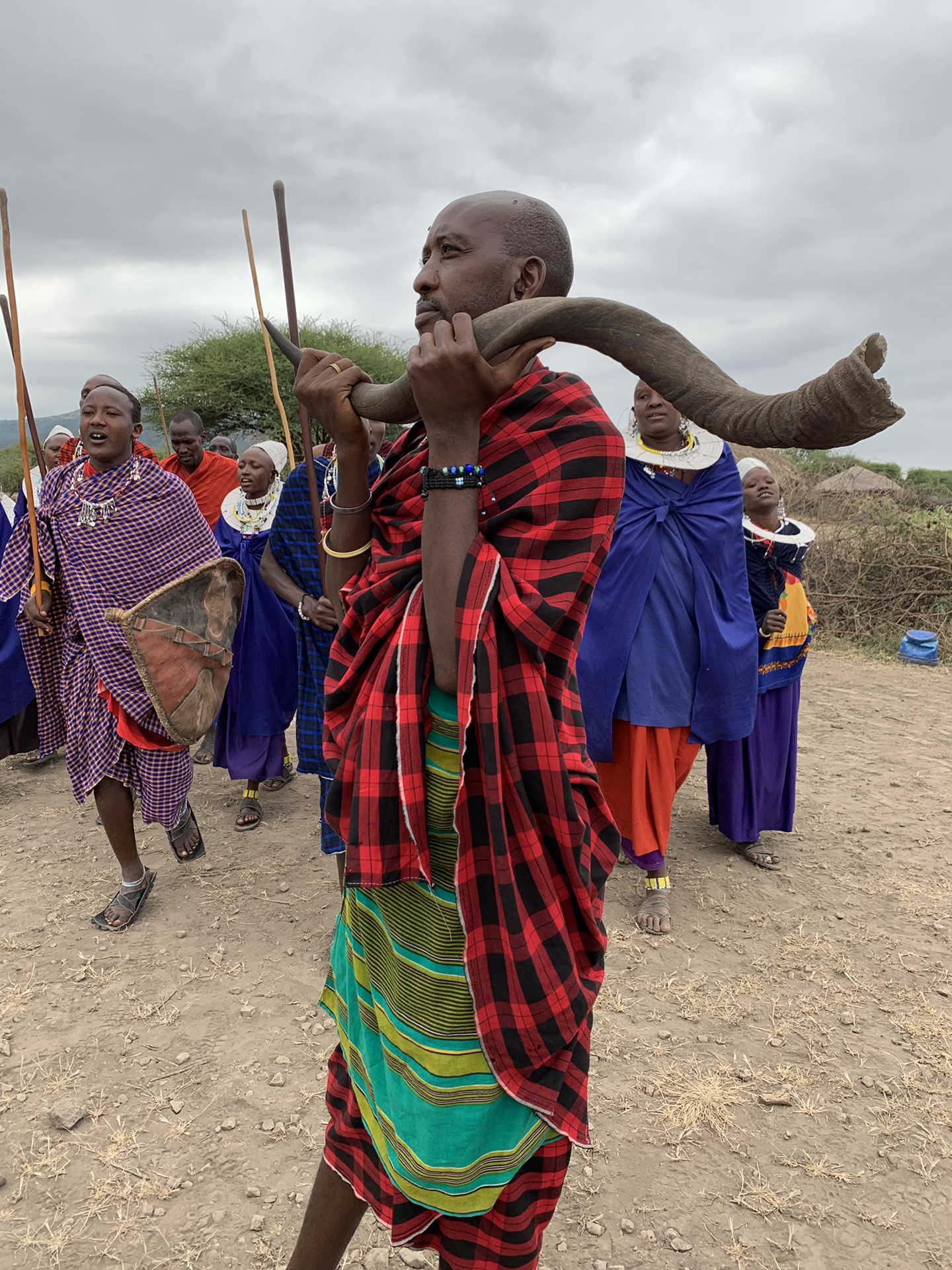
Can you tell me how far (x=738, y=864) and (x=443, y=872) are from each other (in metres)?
3.29

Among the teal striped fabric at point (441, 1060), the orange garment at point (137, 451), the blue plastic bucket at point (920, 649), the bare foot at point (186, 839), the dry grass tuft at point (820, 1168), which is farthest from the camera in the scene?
the blue plastic bucket at point (920, 649)

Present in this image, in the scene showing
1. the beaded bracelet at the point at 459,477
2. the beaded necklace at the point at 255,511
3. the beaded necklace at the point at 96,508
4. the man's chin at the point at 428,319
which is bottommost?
the beaded necklace at the point at 255,511

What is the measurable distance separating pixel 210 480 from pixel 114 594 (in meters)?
2.60

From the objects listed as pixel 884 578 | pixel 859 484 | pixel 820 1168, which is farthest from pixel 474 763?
pixel 859 484

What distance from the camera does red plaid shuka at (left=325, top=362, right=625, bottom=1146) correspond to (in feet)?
3.88

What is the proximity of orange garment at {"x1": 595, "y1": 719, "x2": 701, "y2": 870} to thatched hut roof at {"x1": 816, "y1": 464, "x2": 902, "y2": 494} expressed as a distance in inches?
396

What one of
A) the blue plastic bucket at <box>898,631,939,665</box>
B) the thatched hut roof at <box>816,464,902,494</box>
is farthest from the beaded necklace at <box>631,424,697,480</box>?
the thatched hut roof at <box>816,464,902,494</box>

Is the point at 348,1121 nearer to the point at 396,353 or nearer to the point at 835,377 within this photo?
the point at 835,377

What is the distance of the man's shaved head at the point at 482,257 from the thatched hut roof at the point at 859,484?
12111mm

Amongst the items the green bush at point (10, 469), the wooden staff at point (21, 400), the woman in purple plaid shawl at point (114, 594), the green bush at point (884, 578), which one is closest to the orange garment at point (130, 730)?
the woman in purple plaid shawl at point (114, 594)

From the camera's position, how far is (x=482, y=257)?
1340mm

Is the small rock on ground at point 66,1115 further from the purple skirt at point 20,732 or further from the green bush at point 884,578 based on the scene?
the green bush at point 884,578

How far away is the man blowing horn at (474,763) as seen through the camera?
119 cm

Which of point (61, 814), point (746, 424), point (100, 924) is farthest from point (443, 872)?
point (61, 814)
